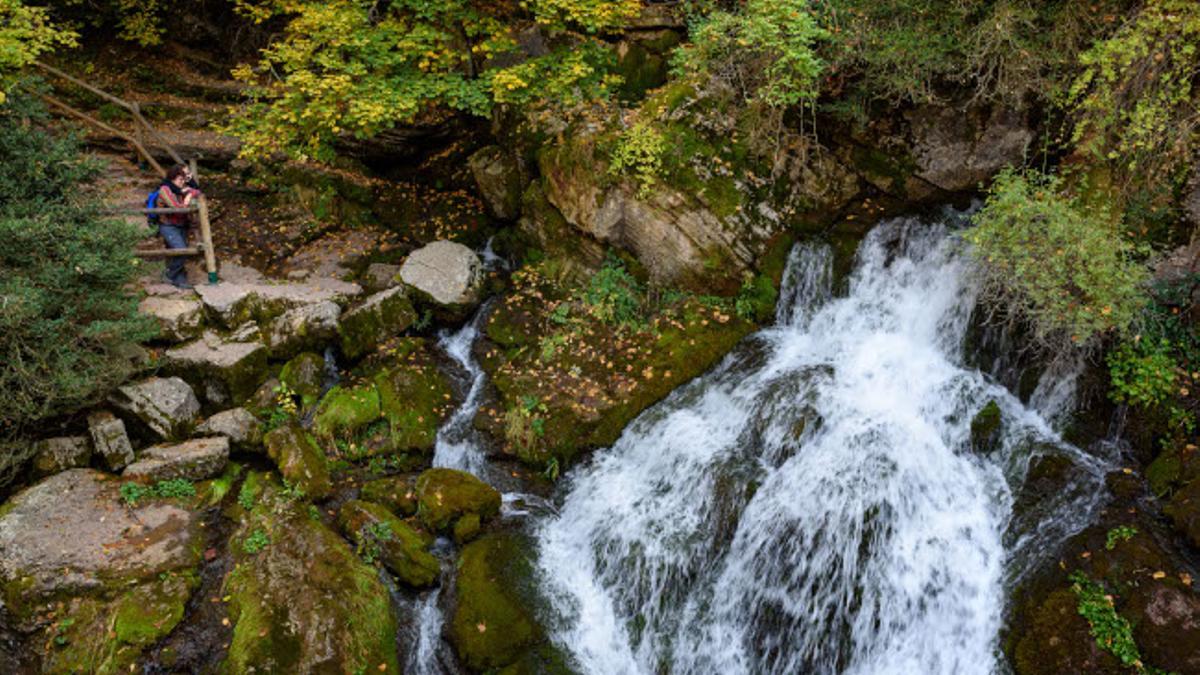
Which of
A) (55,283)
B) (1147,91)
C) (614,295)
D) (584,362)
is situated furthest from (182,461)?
(1147,91)

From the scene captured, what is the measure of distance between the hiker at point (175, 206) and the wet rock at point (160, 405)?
264 cm

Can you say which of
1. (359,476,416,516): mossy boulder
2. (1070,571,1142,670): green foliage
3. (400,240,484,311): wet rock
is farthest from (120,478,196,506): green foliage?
(1070,571,1142,670): green foliage

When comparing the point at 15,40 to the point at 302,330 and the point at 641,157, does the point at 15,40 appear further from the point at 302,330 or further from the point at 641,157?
the point at 641,157

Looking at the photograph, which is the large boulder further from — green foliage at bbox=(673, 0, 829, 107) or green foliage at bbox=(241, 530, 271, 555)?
green foliage at bbox=(673, 0, 829, 107)

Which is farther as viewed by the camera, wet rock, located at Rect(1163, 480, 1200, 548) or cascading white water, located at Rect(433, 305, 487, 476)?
cascading white water, located at Rect(433, 305, 487, 476)

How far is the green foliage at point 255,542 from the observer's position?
23.9 feet

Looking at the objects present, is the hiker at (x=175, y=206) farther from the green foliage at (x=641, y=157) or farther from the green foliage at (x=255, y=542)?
the green foliage at (x=641, y=157)

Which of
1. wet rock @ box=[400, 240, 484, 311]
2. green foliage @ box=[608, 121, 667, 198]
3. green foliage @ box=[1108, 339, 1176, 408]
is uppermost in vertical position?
green foliage @ box=[608, 121, 667, 198]

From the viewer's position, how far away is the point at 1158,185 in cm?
771

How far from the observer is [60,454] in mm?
7742

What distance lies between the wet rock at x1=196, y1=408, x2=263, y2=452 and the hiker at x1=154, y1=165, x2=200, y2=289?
318 centimetres

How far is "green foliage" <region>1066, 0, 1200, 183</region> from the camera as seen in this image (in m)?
6.65

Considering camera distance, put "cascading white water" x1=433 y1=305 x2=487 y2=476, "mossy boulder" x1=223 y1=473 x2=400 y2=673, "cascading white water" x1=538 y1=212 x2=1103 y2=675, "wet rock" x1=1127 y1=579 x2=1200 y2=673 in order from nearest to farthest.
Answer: "wet rock" x1=1127 y1=579 x2=1200 y2=673 → "mossy boulder" x1=223 y1=473 x2=400 y2=673 → "cascading white water" x1=538 y1=212 x2=1103 y2=675 → "cascading white water" x1=433 y1=305 x2=487 y2=476

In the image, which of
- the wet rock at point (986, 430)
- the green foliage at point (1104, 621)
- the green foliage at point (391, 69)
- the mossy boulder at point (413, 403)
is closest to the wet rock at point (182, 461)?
the mossy boulder at point (413, 403)
